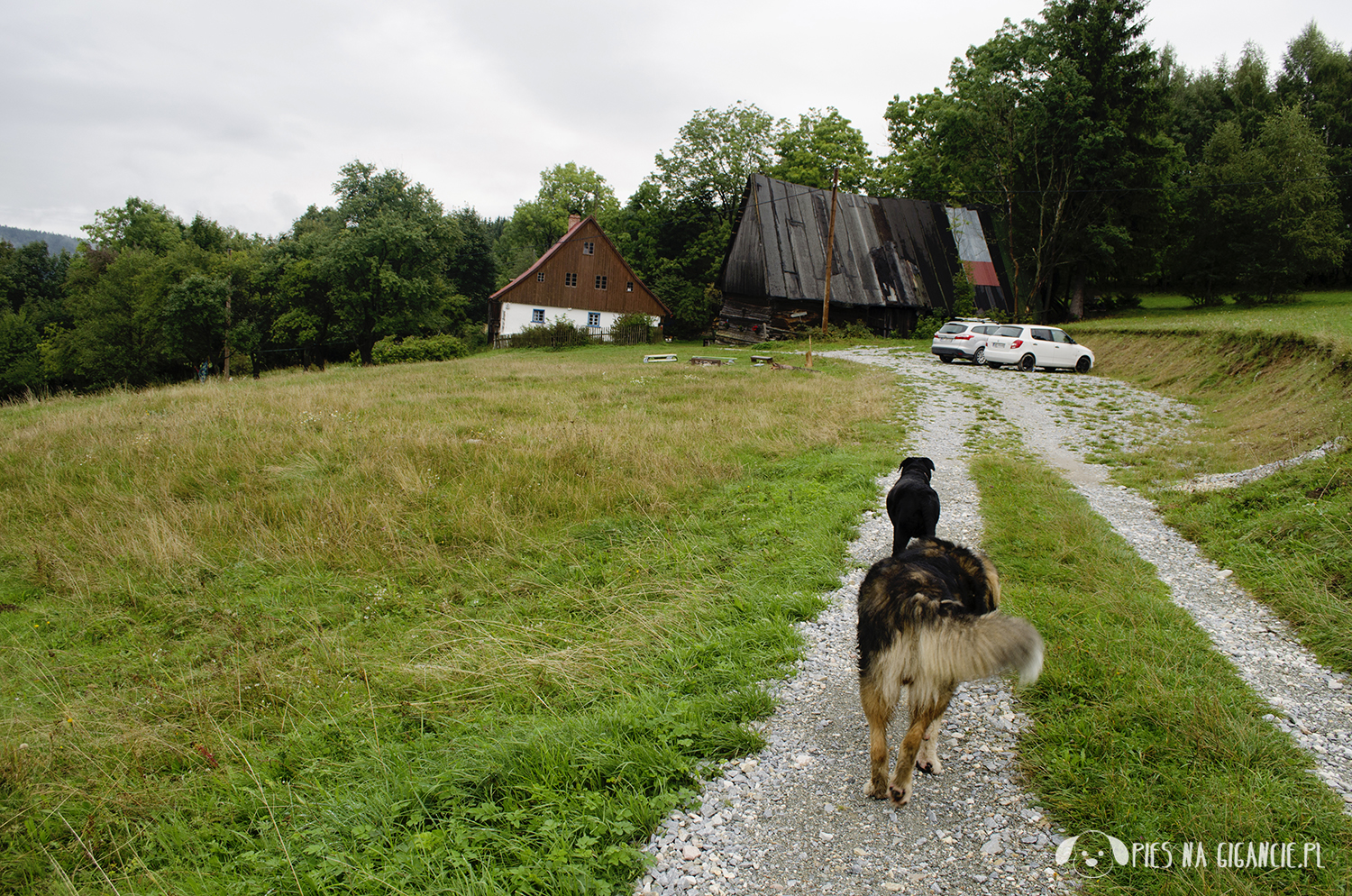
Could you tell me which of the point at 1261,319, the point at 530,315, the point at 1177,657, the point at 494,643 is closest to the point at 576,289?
the point at 530,315

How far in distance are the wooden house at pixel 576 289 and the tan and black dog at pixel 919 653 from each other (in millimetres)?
43899

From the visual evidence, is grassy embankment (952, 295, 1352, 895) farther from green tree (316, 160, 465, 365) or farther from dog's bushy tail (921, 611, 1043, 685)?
green tree (316, 160, 465, 365)

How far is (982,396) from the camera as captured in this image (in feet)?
57.5

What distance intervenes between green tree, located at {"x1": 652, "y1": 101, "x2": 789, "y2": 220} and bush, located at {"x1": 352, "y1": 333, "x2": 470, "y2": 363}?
2358cm

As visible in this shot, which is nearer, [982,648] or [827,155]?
[982,648]

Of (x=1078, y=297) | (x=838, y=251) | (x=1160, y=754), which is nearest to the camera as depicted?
(x=1160, y=754)

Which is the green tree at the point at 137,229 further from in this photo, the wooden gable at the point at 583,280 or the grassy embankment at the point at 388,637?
the grassy embankment at the point at 388,637

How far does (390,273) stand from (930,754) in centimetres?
4733

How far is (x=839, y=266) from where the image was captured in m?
37.7

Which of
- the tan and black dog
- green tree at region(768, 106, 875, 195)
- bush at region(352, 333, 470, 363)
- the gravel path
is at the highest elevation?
green tree at region(768, 106, 875, 195)

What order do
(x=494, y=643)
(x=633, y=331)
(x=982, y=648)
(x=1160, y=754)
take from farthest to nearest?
(x=633, y=331), (x=494, y=643), (x=1160, y=754), (x=982, y=648)

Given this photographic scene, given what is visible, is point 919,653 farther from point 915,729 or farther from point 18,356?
point 18,356

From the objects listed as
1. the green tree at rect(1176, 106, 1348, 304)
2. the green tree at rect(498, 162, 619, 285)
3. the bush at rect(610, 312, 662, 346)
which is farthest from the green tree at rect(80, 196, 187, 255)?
the green tree at rect(1176, 106, 1348, 304)

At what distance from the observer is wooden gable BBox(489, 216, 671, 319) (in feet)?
152
